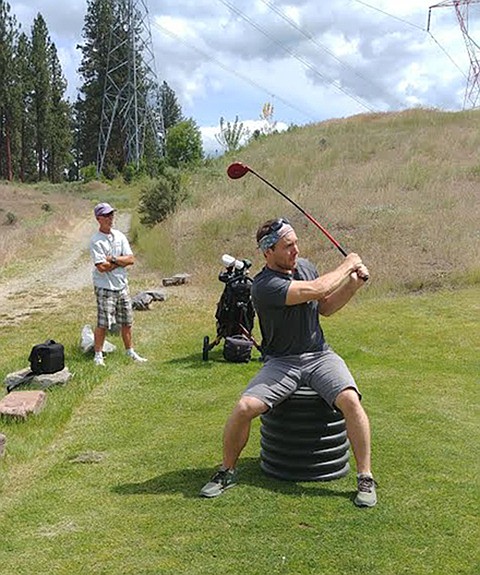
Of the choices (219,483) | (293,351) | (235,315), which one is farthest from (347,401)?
(235,315)

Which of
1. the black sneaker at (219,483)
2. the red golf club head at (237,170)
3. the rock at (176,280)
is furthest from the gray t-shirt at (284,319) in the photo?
the rock at (176,280)

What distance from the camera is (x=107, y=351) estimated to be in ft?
26.0

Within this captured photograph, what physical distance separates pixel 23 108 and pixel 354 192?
40326 millimetres

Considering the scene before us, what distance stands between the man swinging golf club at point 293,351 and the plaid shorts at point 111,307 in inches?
134

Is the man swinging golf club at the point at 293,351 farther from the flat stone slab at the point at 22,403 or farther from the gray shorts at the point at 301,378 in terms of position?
the flat stone slab at the point at 22,403

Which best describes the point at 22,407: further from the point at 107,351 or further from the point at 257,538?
the point at 257,538

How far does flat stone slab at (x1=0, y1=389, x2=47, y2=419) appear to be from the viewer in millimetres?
5617

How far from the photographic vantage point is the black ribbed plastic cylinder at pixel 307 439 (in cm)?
399

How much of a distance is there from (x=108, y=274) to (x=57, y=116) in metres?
52.7

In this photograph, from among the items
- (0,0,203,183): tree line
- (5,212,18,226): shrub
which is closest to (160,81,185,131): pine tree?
(0,0,203,183): tree line

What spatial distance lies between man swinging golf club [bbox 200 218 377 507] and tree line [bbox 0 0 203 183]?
40833 mm

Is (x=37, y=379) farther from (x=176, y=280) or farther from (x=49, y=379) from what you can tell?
(x=176, y=280)

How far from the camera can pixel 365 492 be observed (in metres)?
3.74

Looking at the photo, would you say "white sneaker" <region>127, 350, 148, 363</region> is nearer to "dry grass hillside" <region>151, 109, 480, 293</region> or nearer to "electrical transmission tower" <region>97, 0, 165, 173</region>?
"dry grass hillside" <region>151, 109, 480, 293</region>
